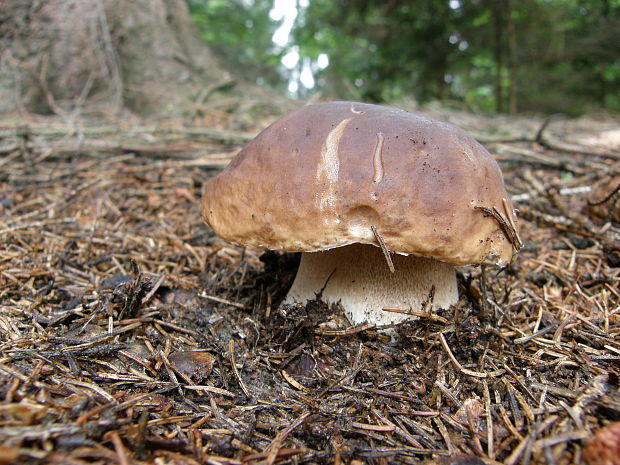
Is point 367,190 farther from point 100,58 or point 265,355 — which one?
point 100,58

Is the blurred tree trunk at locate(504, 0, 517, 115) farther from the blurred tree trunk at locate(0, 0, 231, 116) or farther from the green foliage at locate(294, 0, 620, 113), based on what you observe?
the blurred tree trunk at locate(0, 0, 231, 116)

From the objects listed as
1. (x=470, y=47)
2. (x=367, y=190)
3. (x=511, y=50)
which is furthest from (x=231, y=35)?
(x=367, y=190)

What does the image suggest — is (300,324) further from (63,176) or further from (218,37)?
(218,37)

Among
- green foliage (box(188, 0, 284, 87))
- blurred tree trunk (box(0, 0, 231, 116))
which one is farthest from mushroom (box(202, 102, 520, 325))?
green foliage (box(188, 0, 284, 87))

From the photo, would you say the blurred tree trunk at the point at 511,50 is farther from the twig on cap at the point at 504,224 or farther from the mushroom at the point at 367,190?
the twig on cap at the point at 504,224

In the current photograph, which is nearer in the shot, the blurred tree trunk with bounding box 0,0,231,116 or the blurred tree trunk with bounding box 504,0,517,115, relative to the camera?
the blurred tree trunk with bounding box 0,0,231,116

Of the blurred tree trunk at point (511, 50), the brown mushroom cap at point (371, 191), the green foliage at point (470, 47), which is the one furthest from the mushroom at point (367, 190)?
the blurred tree trunk at point (511, 50)

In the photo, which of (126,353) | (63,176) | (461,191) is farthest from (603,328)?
(63,176)

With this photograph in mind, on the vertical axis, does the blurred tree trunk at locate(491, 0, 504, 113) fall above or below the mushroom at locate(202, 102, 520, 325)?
above
